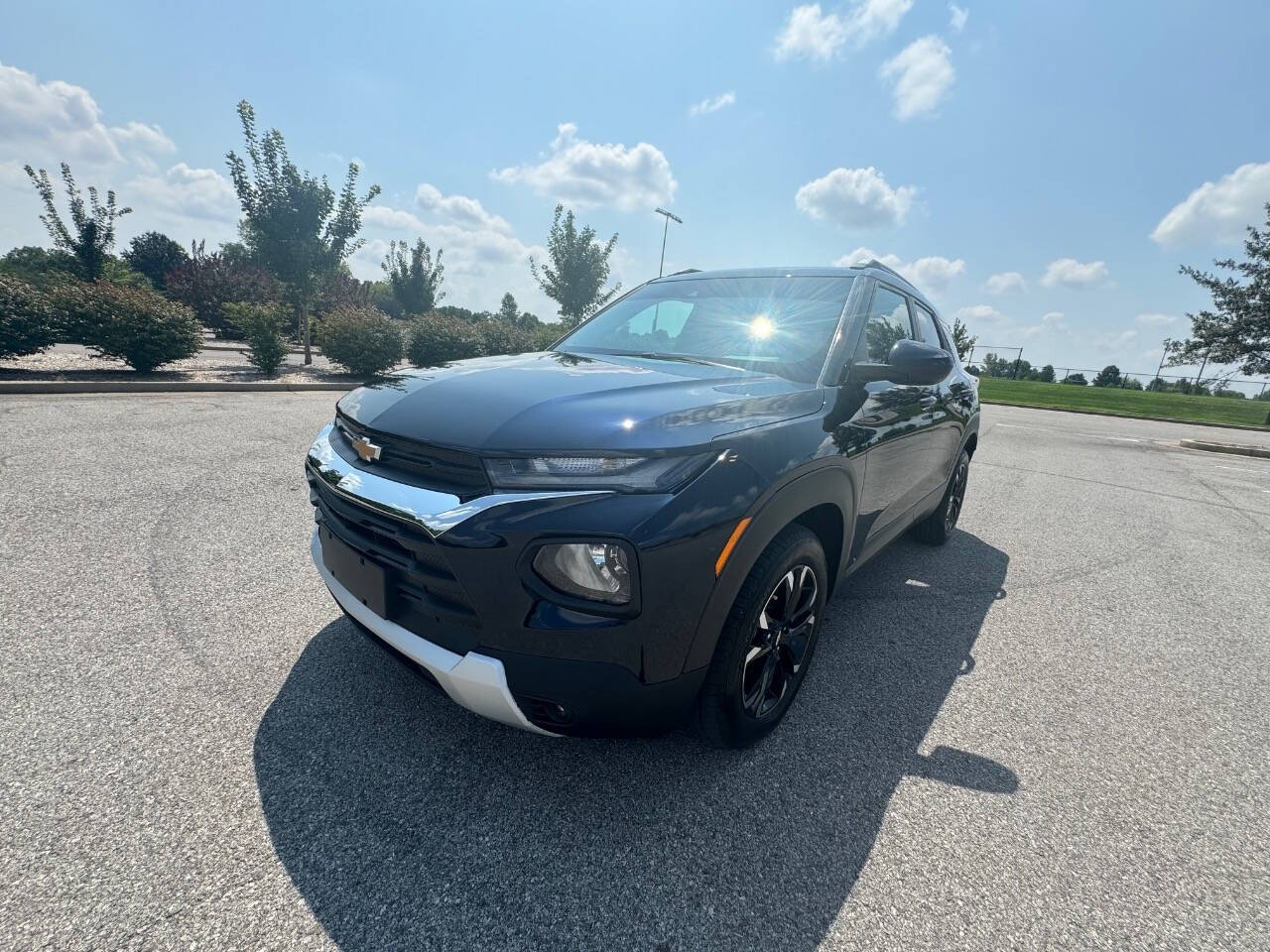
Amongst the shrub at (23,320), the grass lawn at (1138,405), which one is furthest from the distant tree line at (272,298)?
the grass lawn at (1138,405)

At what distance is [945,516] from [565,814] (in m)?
3.82

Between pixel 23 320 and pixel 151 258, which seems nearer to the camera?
pixel 23 320

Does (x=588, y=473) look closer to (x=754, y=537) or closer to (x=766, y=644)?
(x=754, y=537)

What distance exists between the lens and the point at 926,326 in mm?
3809

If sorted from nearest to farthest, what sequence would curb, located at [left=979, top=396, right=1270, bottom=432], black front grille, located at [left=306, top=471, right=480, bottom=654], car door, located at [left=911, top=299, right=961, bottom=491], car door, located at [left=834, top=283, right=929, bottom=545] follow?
black front grille, located at [left=306, top=471, right=480, bottom=654], car door, located at [left=834, top=283, right=929, bottom=545], car door, located at [left=911, top=299, right=961, bottom=491], curb, located at [left=979, top=396, right=1270, bottom=432]

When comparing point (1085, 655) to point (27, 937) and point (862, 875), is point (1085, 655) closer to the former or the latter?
point (862, 875)

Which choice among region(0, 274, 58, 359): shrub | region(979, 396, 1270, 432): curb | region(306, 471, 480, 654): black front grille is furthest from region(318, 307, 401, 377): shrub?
region(979, 396, 1270, 432): curb

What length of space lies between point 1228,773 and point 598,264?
973 inches

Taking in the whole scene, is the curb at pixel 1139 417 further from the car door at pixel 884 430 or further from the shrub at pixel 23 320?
the shrub at pixel 23 320

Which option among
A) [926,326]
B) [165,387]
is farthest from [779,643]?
[165,387]

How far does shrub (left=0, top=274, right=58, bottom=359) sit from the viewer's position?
864cm

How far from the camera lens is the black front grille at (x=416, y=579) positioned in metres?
1.58

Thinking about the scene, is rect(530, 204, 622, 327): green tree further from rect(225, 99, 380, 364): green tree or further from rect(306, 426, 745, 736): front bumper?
rect(306, 426, 745, 736): front bumper

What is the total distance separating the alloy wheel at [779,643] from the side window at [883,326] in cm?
108
